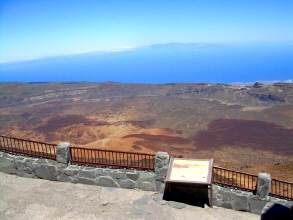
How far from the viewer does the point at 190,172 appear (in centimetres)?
792

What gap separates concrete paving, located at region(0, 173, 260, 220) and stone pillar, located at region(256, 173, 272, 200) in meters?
0.71

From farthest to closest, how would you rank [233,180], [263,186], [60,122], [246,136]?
[60,122]
[246,136]
[233,180]
[263,186]

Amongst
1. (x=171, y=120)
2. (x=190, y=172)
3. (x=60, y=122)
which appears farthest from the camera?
(x=171, y=120)

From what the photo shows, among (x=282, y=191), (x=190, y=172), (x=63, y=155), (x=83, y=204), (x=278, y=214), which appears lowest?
(x=282, y=191)

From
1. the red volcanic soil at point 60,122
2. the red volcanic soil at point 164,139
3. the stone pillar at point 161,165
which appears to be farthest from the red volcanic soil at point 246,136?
the stone pillar at point 161,165

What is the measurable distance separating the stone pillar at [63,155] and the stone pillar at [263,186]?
20.1 feet

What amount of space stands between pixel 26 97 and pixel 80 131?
26.5 meters

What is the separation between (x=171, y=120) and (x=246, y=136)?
9328 mm

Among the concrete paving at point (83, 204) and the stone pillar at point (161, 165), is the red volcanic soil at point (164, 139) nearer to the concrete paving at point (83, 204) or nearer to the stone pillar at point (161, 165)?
the stone pillar at point (161, 165)

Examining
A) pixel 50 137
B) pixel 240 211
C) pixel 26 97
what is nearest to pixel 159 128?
pixel 50 137

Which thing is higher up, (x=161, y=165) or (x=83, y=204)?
(x=161, y=165)

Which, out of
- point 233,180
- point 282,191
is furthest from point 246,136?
point 233,180

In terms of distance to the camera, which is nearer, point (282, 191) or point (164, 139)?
point (282, 191)

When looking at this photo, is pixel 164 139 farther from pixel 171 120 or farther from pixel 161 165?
pixel 161 165
